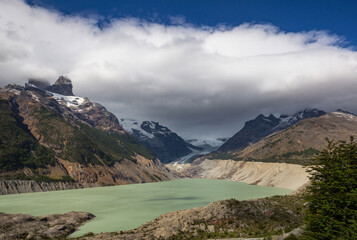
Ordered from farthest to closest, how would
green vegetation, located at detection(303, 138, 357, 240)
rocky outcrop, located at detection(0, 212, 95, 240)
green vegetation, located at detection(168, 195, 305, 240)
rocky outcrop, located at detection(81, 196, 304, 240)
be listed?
rocky outcrop, located at detection(0, 212, 95, 240), rocky outcrop, located at detection(81, 196, 304, 240), green vegetation, located at detection(168, 195, 305, 240), green vegetation, located at detection(303, 138, 357, 240)

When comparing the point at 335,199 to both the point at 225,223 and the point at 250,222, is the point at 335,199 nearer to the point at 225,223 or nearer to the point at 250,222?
the point at 250,222

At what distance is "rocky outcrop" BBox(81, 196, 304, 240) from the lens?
183 ft

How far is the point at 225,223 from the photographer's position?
201 ft

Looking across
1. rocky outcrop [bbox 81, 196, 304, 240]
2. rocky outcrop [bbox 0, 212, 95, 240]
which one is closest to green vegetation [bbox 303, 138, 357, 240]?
rocky outcrop [bbox 81, 196, 304, 240]

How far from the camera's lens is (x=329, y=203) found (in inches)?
1139

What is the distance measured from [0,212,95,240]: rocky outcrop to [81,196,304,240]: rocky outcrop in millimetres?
12388

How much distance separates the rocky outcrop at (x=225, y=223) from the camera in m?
55.9

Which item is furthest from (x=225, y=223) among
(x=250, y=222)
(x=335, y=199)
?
(x=335, y=199)

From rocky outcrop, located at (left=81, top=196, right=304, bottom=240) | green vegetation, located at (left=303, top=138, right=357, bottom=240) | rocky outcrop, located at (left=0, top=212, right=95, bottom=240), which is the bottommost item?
rocky outcrop, located at (left=0, top=212, right=95, bottom=240)

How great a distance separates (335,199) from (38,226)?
228 feet

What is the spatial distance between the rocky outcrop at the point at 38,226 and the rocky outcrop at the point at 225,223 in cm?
1239

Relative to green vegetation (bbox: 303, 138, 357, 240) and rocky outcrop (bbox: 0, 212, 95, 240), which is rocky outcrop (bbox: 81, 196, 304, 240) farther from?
green vegetation (bbox: 303, 138, 357, 240)

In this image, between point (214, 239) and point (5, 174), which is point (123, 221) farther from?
point (5, 174)

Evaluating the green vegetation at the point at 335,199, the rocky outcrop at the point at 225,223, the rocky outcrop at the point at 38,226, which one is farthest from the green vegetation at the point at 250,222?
the rocky outcrop at the point at 38,226
